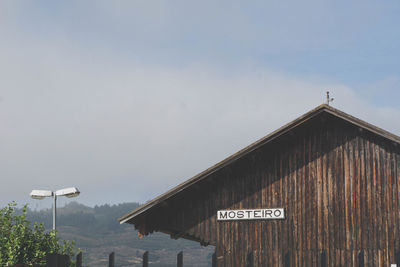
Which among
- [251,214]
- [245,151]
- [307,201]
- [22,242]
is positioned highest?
[245,151]

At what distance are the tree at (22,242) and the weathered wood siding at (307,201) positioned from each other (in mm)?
5301

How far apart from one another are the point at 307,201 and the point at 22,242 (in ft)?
36.2

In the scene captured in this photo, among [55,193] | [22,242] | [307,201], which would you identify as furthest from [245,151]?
[55,193]

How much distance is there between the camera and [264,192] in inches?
827

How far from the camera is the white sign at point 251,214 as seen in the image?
20.8m

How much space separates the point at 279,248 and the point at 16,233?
34.9 feet

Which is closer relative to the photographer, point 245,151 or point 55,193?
point 245,151

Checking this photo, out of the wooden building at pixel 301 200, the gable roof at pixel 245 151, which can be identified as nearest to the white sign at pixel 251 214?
the wooden building at pixel 301 200

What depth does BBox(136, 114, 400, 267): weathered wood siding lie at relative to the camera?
2011 cm

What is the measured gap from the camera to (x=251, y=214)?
20953 millimetres

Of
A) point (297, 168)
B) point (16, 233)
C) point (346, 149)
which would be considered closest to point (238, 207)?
point (297, 168)

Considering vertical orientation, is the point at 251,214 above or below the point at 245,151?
below

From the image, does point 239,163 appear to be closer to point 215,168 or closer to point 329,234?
point 215,168

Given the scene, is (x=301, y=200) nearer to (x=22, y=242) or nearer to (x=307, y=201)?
(x=307, y=201)
